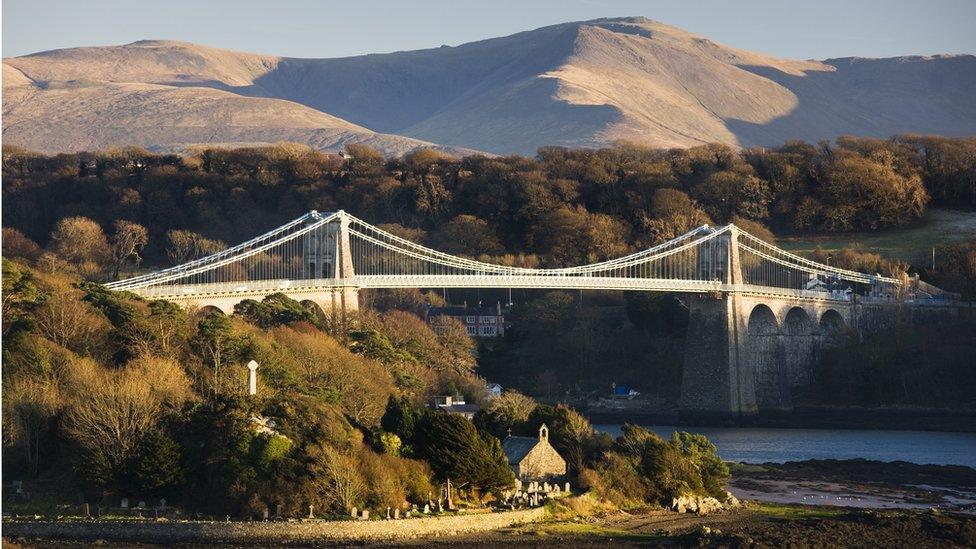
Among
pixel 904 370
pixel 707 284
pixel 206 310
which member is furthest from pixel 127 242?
pixel 904 370

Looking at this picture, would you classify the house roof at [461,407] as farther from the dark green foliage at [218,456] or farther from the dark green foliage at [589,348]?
the dark green foliage at [589,348]

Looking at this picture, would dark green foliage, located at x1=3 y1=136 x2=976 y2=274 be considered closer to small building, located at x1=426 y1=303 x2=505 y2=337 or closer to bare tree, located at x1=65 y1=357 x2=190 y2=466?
small building, located at x1=426 y1=303 x2=505 y2=337

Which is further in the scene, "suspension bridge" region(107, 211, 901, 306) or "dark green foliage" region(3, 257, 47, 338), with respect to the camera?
"suspension bridge" region(107, 211, 901, 306)

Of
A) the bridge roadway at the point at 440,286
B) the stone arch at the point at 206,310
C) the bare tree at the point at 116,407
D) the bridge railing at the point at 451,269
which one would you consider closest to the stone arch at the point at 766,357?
the bridge roadway at the point at 440,286

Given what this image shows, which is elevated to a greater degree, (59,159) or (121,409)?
(59,159)

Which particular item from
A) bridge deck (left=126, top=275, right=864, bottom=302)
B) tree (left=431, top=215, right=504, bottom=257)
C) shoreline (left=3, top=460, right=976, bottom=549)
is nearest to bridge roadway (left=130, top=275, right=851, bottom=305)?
bridge deck (left=126, top=275, right=864, bottom=302)

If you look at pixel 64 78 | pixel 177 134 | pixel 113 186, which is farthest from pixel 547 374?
pixel 64 78

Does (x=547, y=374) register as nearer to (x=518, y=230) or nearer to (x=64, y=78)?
(x=518, y=230)

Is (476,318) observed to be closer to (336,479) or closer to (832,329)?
(832,329)
